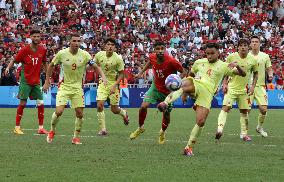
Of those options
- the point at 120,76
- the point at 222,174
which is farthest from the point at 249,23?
the point at 222,174

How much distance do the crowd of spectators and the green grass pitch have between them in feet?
62.6

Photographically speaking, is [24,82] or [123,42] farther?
[123,42]

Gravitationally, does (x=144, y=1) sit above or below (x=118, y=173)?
above

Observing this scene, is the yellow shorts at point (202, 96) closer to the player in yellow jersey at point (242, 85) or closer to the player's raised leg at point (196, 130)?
the player's raised leg at point (196, 130)

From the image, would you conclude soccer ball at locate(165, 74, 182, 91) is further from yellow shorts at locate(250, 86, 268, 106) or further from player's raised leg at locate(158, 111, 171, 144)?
yellow shorts at locate(250, 86, 268, 106)

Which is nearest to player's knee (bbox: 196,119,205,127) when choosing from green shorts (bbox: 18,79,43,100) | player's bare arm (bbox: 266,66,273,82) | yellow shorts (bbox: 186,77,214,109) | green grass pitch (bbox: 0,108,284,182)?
yellow shorts (bbox: 186,77,214,109)

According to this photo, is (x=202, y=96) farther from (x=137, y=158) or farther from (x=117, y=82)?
(x=117, y=82)

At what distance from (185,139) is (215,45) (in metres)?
3.79

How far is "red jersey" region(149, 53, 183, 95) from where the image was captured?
58.5 feet

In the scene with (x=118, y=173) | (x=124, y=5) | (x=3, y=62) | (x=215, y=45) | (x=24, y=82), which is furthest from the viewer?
(x=124, y=5)

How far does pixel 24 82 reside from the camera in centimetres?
2020

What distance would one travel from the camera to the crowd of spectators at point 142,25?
40844mm

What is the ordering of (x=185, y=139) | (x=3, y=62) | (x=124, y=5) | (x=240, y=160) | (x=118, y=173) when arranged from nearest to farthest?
(x=118, y=173) → (x=240, y=160) → (x=185, y=139) → (x=3, y=62) → (x=124, y=5)

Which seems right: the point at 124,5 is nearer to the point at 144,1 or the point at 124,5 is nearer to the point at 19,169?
the point at 144,1
